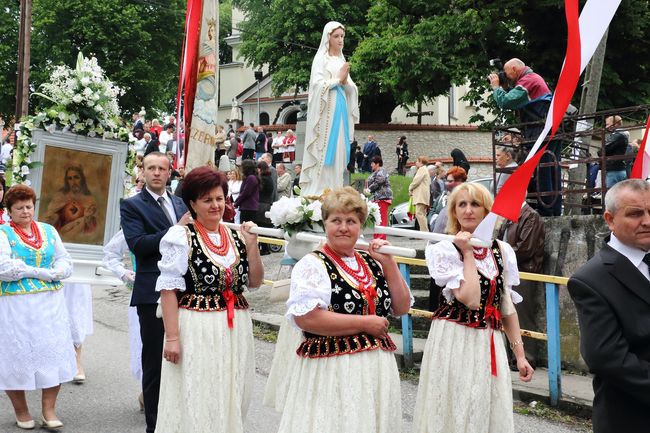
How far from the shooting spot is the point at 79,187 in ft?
29.7

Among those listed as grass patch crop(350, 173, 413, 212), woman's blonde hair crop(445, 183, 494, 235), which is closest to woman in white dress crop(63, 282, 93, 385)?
woman's blonde hair crop(445, 183, 494, 235)

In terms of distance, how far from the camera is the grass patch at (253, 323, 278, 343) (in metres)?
10.6

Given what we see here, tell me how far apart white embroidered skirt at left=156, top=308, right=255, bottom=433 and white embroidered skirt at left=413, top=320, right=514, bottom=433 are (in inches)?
43.7

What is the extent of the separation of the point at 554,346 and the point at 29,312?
14.3 feet

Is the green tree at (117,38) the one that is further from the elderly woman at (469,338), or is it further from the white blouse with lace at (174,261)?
the elderly woman at (469,338)

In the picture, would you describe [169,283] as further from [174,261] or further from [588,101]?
[588,101]

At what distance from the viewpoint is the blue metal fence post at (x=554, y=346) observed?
788cm

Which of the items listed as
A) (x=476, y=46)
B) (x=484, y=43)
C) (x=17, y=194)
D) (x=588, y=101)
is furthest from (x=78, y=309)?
(x=476, y=46)

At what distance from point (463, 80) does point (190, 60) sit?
16.3 metres

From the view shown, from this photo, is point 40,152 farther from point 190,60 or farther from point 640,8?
point 640,8

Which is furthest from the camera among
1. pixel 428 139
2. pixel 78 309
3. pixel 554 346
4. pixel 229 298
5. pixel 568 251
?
pixel 428 139

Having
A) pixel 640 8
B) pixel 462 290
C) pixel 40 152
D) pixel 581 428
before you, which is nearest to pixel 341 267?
pixel 462 290

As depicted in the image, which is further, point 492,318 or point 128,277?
point 128,277

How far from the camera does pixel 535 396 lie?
8062 millimetres
